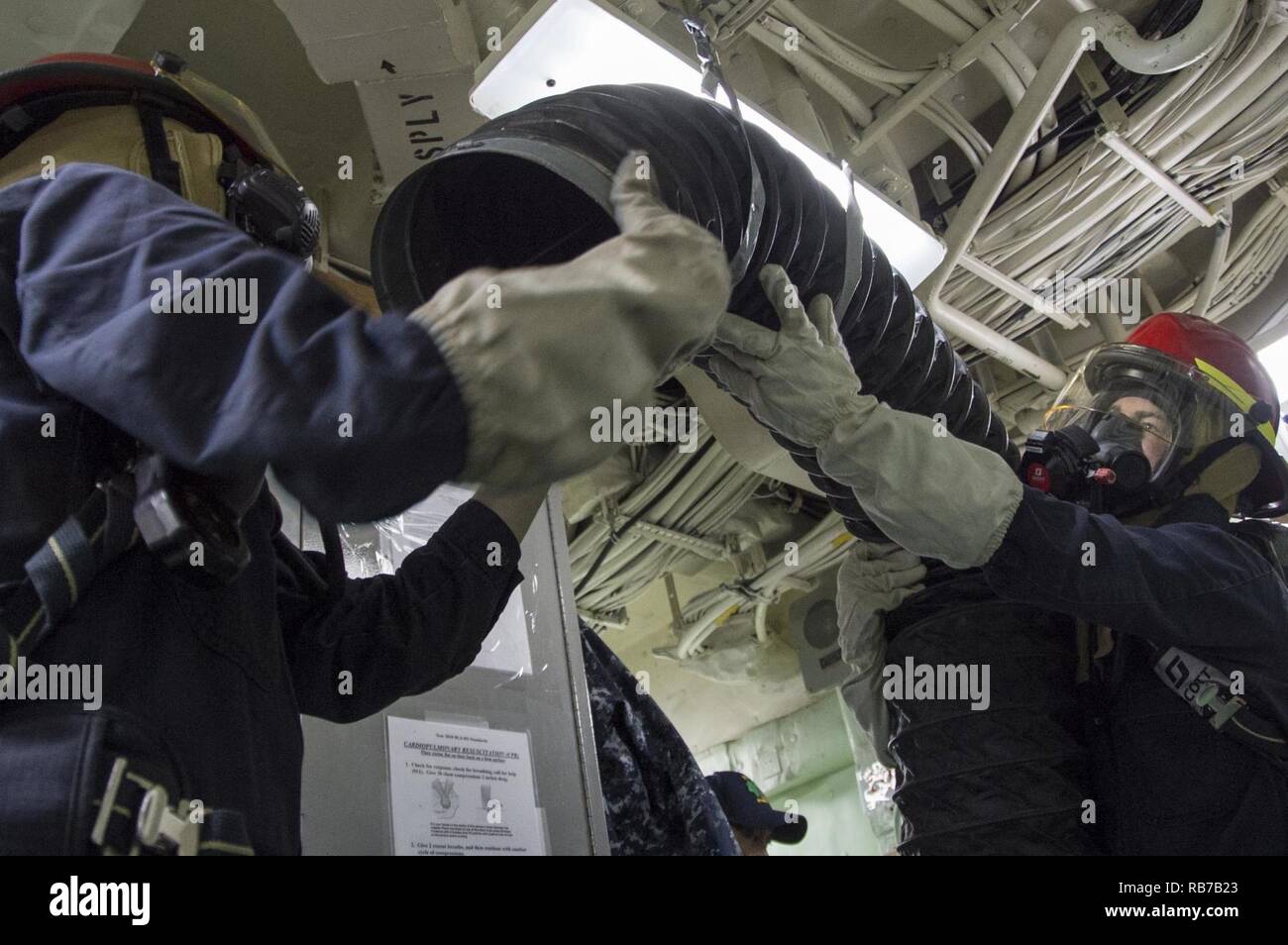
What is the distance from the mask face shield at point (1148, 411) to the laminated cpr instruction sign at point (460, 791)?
113cm

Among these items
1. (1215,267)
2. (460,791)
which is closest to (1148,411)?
(1215,267)

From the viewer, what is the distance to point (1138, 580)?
154cm

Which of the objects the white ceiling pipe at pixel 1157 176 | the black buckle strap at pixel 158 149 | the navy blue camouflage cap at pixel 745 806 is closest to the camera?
the black buckle strap at pixel 158 149

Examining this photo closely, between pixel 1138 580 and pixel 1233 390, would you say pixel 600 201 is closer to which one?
pixel 1138 580

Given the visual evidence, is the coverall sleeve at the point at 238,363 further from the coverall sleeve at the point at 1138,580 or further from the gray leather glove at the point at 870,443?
the coverall sleeve at the point at 1138,580

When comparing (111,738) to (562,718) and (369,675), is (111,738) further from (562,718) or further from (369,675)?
(562,718)

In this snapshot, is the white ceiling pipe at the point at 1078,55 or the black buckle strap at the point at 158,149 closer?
the black buckle strap at the point at 158,149

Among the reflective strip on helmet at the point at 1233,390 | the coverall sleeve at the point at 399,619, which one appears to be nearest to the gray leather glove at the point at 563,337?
the coverall sleeve at the point at 399,619

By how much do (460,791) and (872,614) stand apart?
0.79 m

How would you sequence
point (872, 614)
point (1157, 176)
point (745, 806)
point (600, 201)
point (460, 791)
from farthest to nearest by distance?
1. point (745, 806)
2. point (1157, 176)
3. point (872, 614)
4. point (460, 791)
5. point (600, 201)

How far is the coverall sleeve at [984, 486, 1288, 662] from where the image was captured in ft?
4.98

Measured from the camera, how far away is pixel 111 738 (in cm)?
74

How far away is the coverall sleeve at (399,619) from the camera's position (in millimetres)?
1131
